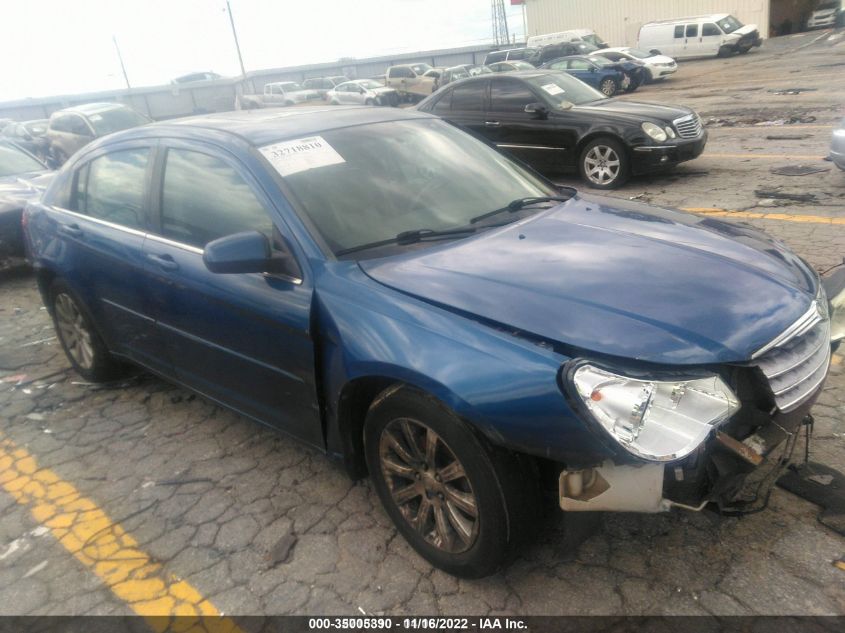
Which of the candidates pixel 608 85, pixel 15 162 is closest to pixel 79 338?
pixel 15 162

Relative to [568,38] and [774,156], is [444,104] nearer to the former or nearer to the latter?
[774,156]

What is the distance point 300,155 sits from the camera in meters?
2.94

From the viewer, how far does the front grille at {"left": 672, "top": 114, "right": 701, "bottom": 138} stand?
823cm

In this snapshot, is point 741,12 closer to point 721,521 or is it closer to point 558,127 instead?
point 558,127

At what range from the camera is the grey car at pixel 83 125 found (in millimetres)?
14086

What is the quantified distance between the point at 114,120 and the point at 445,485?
14.8 metres

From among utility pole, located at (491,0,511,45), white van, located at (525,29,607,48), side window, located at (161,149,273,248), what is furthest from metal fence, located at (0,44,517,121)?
side window, located at (161,149,273,248)

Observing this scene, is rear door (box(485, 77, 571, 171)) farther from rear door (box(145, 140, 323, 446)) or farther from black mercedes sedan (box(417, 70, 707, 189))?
rear door (box(145, 140, 323, 446))

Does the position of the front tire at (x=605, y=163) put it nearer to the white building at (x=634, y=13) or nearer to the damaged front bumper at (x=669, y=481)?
the damaged front bumper at (x=669, y=481)

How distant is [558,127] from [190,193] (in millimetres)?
6555

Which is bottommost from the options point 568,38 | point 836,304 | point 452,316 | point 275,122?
point 836,304

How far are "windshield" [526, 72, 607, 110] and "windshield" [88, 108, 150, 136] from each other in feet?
29.3

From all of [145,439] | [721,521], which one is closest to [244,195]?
[145,439]

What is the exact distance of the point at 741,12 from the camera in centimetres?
3791
